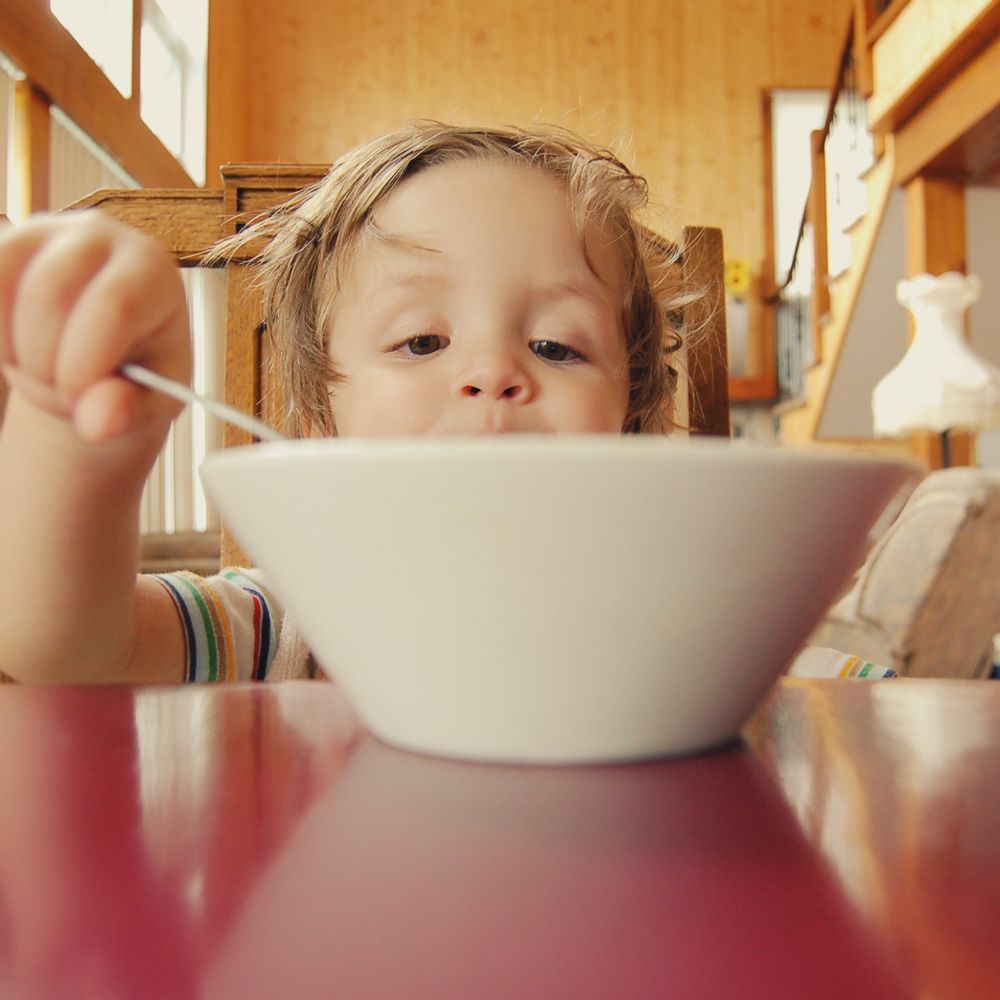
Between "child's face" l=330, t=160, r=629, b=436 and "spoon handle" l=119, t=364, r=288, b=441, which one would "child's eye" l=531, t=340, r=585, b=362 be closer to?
"child's face" l=330, t=160, r=629, b=436

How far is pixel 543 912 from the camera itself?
174mm

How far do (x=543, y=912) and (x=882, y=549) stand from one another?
1.91 meters

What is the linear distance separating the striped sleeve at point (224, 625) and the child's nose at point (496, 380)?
26 centimetres

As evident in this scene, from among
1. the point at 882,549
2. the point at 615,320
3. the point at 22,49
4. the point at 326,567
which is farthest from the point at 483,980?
the point at 22,49

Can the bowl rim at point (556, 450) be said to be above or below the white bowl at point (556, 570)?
above

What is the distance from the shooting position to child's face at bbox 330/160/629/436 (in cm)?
78

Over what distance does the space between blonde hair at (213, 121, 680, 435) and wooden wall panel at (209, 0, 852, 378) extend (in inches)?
211


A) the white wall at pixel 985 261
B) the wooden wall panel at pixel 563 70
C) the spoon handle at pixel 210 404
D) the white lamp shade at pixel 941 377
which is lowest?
the spoon handle at pixel 210 404

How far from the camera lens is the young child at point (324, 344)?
1.20 ft

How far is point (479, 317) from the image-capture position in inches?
30.8

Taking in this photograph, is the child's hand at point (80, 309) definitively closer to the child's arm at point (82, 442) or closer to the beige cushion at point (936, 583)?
the child's arm at point (82, 442)

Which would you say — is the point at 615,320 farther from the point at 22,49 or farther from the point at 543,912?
the point at 22,49

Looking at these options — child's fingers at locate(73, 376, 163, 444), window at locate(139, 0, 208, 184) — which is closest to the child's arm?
child's fingers at locate(73, 376, 163, 444)

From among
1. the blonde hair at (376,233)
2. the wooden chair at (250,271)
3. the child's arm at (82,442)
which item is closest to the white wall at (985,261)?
the wooden chair at (250,271)
